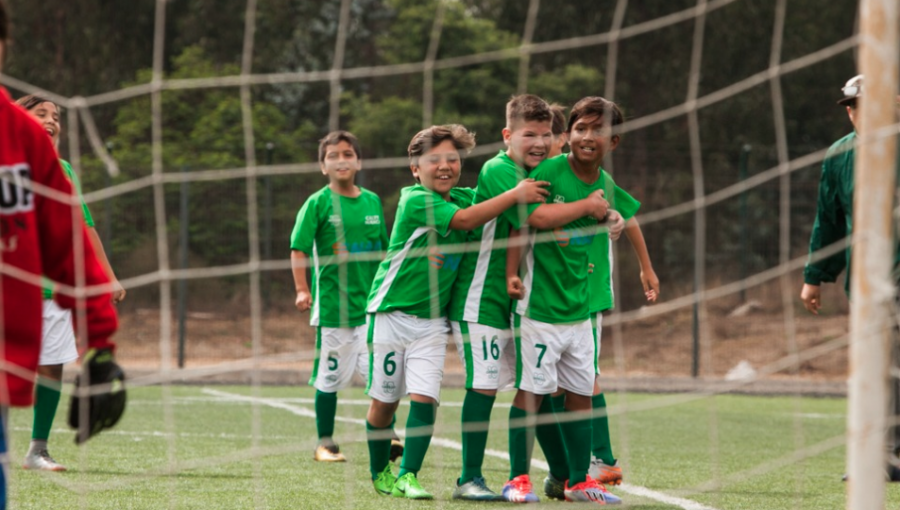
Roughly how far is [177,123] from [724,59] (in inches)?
395

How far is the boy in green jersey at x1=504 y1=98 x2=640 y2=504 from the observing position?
454cm

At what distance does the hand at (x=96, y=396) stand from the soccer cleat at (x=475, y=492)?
2.01 m

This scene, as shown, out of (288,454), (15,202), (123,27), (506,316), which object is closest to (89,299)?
(15,202)

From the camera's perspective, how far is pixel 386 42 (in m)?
19.5

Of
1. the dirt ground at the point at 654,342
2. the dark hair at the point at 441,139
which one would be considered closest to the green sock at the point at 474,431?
the dark hair at the point at 441,139

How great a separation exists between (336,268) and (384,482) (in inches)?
63.0

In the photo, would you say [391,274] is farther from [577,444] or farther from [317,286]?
[317,286]

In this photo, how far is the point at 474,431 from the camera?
459cm

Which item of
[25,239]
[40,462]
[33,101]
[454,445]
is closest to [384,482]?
[40,462]

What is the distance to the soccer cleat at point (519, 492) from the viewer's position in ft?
14.8

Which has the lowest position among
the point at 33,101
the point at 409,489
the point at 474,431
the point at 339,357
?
the point at 409,489

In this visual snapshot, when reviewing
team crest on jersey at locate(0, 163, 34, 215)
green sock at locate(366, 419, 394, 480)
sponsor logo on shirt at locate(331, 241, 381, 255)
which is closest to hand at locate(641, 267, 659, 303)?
green sock at locate(366, 419, 394, 480)

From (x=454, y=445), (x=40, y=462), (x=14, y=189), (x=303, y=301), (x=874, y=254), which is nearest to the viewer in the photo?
(x=14, y=189)

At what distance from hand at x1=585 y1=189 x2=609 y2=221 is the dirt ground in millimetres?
8955
